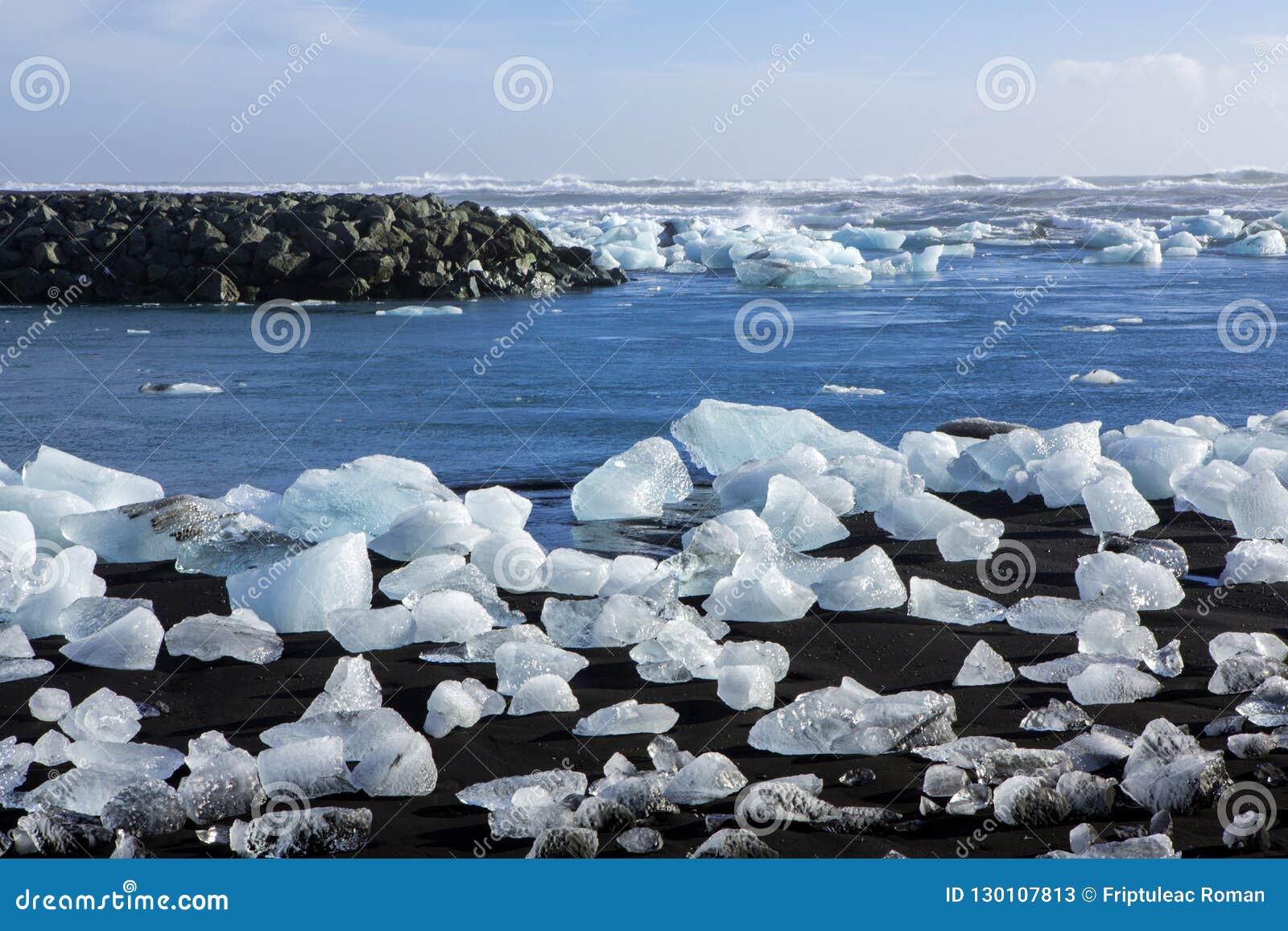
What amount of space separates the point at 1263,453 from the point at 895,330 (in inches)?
220

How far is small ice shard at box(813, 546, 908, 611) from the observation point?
3.66 metres

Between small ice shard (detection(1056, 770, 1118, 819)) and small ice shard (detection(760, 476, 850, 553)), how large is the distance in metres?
1.86

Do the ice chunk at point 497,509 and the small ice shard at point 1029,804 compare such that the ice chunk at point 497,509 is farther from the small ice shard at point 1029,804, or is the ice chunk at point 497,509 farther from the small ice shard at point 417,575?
the small ice shard at point 1029,804

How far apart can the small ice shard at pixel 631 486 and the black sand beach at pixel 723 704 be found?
3.11ft

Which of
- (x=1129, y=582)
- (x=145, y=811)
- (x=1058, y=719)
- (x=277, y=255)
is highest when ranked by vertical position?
(x=277, y=255)

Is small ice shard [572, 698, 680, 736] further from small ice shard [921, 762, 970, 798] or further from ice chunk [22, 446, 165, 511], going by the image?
ice chunk [22, 446, 165, 511]

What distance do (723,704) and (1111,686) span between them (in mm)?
975

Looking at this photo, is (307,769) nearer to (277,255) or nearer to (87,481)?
(87,481)

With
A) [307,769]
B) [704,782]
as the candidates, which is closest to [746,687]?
[704,782]

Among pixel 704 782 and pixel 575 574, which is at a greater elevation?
pixel 575 574

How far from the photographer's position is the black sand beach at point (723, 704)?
238 cm

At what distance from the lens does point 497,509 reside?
4391 millimetres

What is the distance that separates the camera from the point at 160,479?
542 cm

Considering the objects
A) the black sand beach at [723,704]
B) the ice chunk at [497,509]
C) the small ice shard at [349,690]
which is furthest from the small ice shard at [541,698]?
the ice chunk at [497,509]
